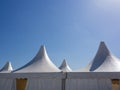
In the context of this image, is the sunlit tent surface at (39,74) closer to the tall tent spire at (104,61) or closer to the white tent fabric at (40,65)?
the white tent fabric at (40,65)

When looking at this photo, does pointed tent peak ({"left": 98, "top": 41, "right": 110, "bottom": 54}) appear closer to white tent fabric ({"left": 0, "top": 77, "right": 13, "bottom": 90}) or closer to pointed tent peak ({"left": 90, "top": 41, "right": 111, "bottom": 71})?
pointed tent peak ({"left": 90, "top": 41, "right": 111, "bottom": 71})

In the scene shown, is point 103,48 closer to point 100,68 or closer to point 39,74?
point 100,68

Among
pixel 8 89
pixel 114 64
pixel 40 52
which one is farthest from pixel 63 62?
pixel 114 64

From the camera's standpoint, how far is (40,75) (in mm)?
7906

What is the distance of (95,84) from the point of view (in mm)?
9516

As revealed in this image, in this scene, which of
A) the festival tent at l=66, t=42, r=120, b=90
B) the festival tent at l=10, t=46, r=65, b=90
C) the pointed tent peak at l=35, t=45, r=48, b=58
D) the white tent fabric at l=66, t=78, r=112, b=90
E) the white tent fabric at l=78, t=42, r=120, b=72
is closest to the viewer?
the festival tent at l=10, t=46, r=65, b=90

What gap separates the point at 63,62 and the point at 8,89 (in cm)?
1396

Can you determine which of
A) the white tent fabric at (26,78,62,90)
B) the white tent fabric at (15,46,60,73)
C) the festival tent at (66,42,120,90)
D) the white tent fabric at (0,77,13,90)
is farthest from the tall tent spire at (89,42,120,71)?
the white tent fabric at (0,77,13,90)

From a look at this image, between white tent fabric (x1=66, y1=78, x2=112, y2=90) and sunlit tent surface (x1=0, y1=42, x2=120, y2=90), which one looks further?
white tent fabric (x1=66, y1=78, x2=112, y2=90)

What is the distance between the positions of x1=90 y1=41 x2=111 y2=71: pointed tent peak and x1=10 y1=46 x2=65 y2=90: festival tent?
5.37 ft

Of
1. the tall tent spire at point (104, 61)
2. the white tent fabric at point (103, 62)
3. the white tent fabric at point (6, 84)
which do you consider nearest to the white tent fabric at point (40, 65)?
the white tent fabric at point (6, 84)

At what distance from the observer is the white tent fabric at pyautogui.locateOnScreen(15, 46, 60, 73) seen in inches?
359

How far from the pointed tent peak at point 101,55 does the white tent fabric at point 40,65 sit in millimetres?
1671

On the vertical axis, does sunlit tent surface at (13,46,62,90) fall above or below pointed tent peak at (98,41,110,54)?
below
